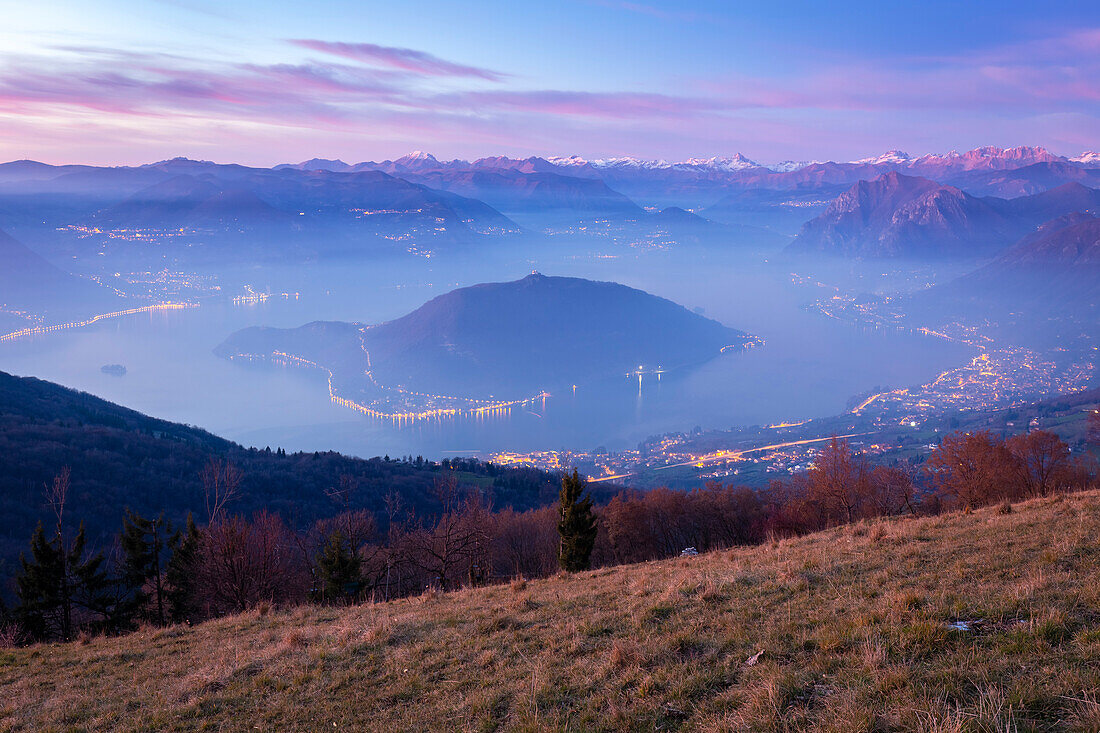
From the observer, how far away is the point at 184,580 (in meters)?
27.8

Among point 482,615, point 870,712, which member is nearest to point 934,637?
point 870,712

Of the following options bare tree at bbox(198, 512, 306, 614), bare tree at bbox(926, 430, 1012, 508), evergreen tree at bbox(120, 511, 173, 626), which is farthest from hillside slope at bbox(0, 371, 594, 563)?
bare tree at bbox(926, 430, 1012, 508)

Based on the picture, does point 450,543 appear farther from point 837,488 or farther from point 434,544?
point 837,488

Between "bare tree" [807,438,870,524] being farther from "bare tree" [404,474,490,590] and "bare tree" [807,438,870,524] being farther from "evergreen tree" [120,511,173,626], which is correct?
"evergreen tree" [120,511,173,626]

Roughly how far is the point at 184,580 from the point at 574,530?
17.7 m

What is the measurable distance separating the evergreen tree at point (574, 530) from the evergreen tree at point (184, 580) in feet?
52.8

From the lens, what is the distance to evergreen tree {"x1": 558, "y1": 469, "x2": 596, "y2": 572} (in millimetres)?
27781

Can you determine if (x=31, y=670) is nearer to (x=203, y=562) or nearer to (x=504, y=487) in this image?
(x=203, y=562)

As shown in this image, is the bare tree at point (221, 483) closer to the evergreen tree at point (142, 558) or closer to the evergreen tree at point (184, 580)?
the evergreen tree at point (184, 580)

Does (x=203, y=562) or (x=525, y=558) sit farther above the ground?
(x=203, y=562)

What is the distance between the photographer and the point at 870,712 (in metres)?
4.95

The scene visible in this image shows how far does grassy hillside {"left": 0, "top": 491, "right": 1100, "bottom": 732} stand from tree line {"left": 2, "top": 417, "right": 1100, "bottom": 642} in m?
8.97

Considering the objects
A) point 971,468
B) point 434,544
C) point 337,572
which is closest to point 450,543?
point 434,544

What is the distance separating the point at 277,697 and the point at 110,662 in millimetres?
6846
